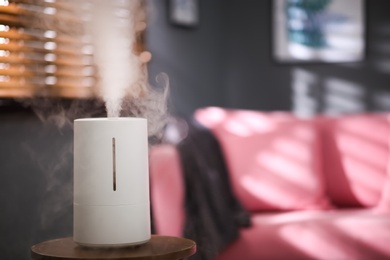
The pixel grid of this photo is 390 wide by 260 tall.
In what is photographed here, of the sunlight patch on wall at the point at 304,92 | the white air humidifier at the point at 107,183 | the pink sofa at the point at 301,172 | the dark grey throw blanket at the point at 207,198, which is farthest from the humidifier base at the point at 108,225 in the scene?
the sunlight patch on wall at the point at 304,92

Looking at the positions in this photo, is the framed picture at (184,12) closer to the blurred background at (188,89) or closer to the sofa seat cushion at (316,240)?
the blurred background at (188,89)

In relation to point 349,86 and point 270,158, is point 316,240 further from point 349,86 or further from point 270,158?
point 349,86

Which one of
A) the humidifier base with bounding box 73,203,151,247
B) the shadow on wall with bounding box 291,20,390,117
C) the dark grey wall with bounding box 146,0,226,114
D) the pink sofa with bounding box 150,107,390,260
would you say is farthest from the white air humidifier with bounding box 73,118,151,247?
the shadow on wall with bounding box 291,20,390,117

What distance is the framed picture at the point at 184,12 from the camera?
370 cm

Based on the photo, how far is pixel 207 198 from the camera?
9.90ft

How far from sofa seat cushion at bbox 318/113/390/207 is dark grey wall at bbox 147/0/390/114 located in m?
0.64

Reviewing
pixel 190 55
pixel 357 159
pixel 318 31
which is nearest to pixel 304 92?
pixel 318 31

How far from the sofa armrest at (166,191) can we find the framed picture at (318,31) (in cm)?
166

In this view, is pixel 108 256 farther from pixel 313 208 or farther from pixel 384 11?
pixel 384 11

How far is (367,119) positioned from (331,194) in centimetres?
42

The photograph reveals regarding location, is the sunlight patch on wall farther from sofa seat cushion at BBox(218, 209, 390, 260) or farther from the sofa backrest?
sofa seat cushion at BBox(218, 209, 390, 260)

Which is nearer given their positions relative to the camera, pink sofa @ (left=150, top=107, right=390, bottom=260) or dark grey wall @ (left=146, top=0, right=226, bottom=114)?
pink sofa @ (left=150, top=107, right=390, bottom=260)

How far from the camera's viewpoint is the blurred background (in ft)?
7.16

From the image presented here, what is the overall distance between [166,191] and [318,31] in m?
1.93
